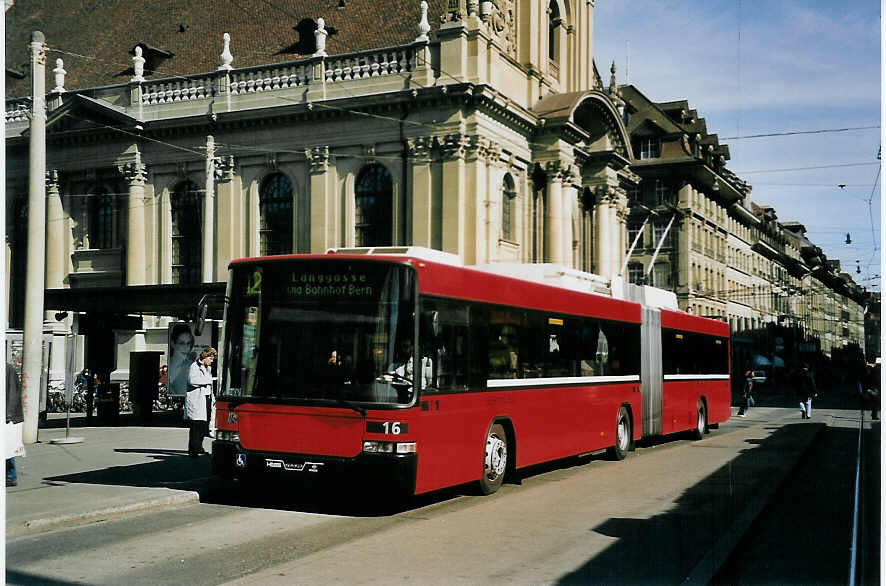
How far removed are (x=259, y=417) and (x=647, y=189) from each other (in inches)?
2436

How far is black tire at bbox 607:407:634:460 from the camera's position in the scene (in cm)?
1883

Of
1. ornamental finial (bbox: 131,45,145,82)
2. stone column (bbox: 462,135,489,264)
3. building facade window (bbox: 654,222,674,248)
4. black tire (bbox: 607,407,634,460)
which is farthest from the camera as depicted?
building facade window (bbox: 654,222,674,248)

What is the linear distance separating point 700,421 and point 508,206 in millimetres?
19067

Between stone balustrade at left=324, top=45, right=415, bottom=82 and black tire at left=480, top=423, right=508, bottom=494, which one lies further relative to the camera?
stone balustrade at left=324, top=45, right=415, bottom=82

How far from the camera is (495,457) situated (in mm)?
13703

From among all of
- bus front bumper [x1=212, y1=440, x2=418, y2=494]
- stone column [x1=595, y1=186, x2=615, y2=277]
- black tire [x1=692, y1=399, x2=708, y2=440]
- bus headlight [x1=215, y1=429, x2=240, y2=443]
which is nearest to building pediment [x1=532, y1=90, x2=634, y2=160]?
stone column [x1=595, y1=186, x2=615, y2=277]

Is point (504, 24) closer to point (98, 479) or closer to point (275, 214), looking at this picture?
point (275, 214)

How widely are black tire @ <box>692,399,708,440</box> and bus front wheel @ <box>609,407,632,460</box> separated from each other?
5.12 metres

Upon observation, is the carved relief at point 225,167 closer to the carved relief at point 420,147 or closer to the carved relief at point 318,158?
the carved relief at point 318,158

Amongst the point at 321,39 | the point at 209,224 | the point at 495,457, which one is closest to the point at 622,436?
the point at 495,457

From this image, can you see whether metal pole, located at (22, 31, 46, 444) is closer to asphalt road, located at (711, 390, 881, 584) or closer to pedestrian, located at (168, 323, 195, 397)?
pedestrian, located at (168, 323, 195, 397)

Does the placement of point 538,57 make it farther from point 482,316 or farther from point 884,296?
point 884,296

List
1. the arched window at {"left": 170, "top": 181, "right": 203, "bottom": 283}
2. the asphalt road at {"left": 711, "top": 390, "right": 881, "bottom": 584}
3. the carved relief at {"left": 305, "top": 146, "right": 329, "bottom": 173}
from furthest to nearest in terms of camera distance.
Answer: the arched window at {"left": 170, "top": 181, "right": 203, "bottom": 283}, the carved relief at {"left": 305, "top": 146, "right": 329, "bottom": 173}, the asphalt road at {"left": 711, "top": 390, "right": 881, "bottom": 584}

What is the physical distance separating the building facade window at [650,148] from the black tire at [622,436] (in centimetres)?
5485
